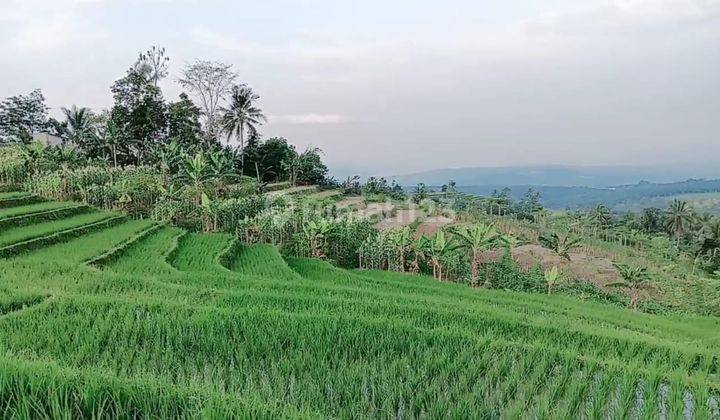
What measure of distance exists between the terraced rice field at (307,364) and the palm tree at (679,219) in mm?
39789

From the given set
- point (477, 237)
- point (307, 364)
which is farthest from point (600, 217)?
point (307, 364)

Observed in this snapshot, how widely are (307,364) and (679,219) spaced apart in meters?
43.3

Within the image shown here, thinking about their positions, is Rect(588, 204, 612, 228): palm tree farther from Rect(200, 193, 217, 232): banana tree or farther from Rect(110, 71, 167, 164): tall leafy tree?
Rect(110, 71, 167, 164): tall leafy tree

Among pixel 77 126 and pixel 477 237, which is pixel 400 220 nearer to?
pixel 477 237

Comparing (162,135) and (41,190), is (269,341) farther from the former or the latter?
(162,135)

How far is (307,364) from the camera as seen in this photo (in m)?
3.70

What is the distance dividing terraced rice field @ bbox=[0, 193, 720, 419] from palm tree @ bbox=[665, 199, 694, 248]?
131ft

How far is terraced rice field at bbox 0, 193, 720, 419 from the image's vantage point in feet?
8.12

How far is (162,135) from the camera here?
32.8 meters

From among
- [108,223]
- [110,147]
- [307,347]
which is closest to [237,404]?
[307,347]

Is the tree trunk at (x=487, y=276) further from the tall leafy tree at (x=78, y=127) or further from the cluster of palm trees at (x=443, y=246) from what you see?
Result: the tall leafy tree at (x=78, y=127)

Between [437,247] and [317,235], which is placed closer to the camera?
[437,247]

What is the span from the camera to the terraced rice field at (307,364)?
2.47m

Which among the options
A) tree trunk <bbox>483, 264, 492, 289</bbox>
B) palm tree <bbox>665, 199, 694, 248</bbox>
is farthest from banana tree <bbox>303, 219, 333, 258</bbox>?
palm tree <bbox>665, 199, 694, 248</bbox>
